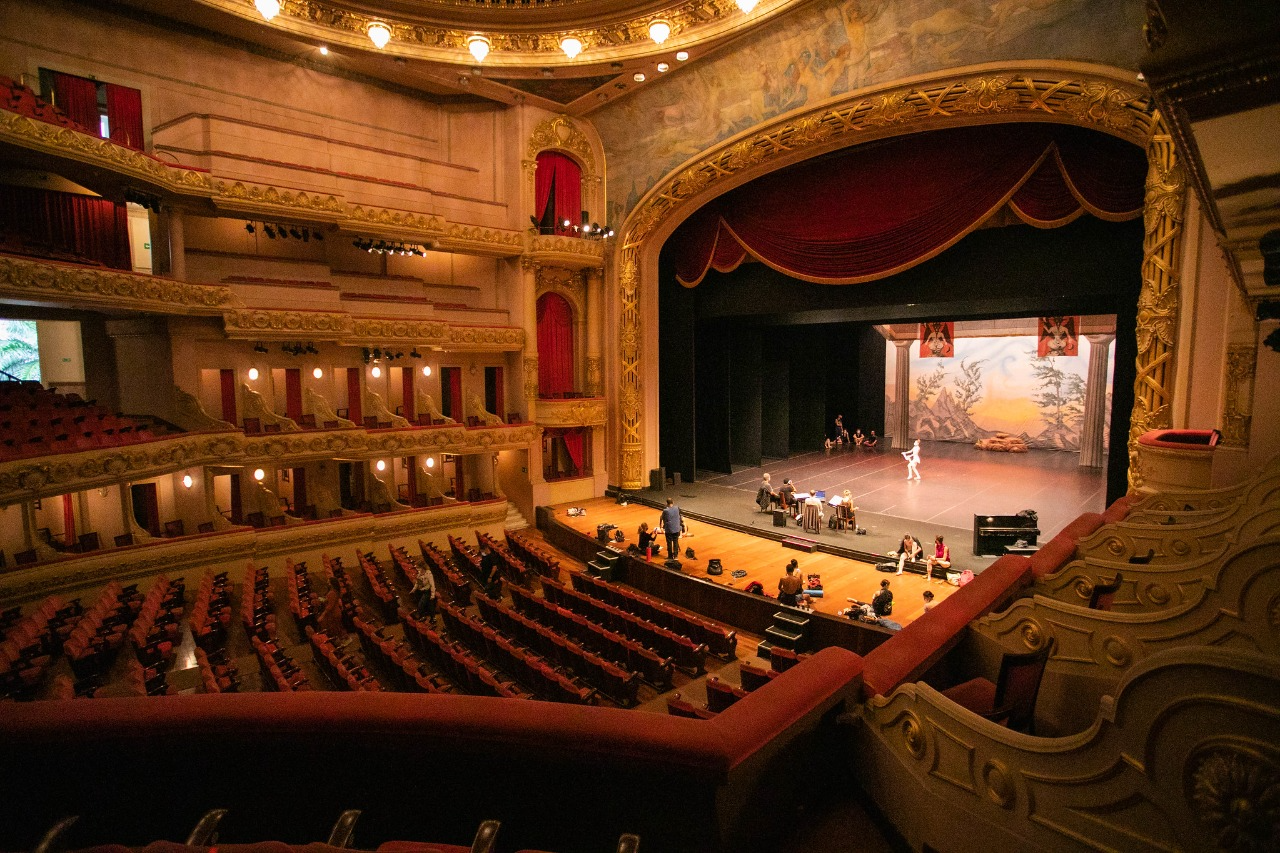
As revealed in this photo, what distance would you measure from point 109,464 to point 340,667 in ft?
21.8

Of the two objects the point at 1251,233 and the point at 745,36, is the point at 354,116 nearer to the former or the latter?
the point at 745,36

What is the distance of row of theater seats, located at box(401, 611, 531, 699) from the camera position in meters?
6.79

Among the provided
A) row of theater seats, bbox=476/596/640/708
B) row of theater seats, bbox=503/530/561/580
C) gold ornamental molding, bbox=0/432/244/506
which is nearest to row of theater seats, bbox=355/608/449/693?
row of theater seats, bbox=476/596/640/708

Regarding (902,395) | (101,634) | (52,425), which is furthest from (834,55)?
(902,395)

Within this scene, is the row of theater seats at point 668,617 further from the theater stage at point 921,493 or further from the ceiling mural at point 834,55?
the ceiling mural at point 834,55

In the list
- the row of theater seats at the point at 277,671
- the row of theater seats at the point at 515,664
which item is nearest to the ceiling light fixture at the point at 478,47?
the row of theater seats at the point at 515,664

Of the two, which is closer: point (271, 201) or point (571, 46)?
point (271, 201)

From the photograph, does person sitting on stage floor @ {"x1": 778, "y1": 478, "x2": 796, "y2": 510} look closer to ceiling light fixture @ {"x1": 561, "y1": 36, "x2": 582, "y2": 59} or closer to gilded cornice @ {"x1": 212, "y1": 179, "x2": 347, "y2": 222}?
ceiling light fixture @ {"x1": 561, "y1": 36, "x2": 582, "y2": 59}

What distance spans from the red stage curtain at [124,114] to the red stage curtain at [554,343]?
9461 mm

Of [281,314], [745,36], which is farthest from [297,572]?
[745,36]

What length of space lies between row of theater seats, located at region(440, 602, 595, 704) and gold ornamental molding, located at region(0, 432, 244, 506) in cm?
614

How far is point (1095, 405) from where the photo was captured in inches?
796

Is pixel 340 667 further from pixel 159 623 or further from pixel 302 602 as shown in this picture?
pixel 159 623

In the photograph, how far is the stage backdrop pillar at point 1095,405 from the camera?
20.0 metres
